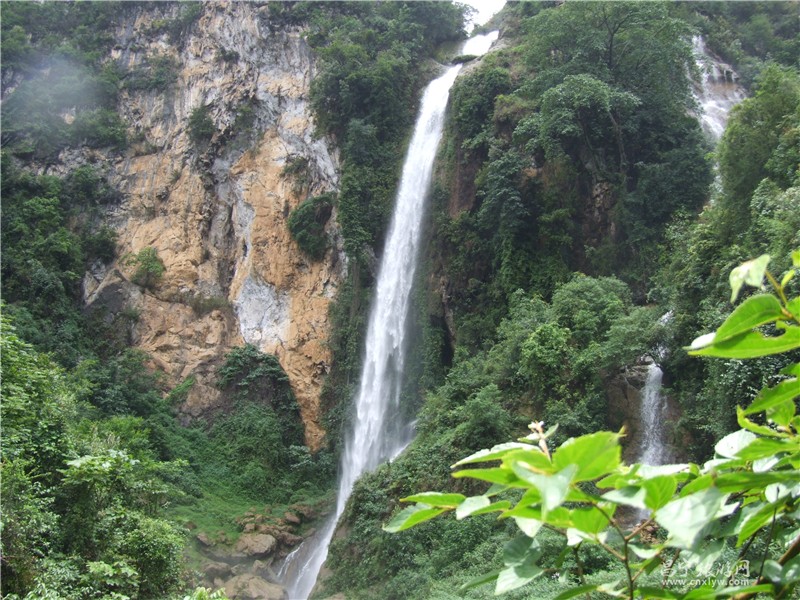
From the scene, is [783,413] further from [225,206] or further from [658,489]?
[225,206]

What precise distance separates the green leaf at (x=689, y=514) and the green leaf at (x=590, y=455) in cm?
7

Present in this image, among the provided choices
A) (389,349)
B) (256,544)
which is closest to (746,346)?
(256,544)

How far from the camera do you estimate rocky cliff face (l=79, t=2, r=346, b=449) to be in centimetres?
2095

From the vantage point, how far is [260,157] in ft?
74.4

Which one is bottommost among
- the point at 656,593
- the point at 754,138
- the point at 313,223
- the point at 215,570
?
the point at 215,570

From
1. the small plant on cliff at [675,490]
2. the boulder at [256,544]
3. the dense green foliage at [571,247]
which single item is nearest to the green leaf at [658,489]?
the small plant on cliff at [675,490]

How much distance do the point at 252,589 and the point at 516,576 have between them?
45.5 feet

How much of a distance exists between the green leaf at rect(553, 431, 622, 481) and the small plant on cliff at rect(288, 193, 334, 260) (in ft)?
67.2

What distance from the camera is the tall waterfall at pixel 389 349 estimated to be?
619 inches

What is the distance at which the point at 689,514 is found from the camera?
0.72 metres

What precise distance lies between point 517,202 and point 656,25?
5.06m

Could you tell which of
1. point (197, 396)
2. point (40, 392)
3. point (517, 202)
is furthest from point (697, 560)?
point (197, 396)

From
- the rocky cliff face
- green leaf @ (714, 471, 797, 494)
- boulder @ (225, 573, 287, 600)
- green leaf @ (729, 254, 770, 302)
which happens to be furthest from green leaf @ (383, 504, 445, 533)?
the rocky cliff face

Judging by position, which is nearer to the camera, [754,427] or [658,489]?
[658,489]
